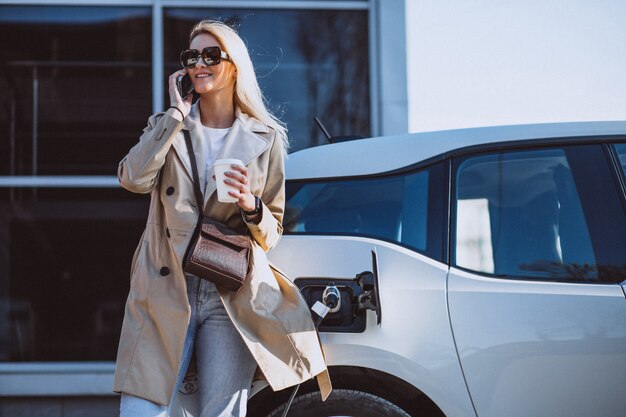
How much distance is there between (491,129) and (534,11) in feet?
9.88

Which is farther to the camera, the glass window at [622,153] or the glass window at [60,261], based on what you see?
the glass window at [60,261]

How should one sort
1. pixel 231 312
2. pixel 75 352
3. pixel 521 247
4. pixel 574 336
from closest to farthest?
pixel 231 312 < pixel 574 336 < pixel 521 247 < pixel 75 352

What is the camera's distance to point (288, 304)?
2180 mm

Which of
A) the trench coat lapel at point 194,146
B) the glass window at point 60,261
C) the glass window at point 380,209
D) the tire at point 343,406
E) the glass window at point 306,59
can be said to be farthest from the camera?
the glass window at point 306,59

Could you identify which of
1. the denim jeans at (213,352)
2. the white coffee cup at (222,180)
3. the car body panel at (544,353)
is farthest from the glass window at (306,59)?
the white coffee cup at (222,180)

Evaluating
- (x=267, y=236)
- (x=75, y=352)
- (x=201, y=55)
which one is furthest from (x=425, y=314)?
(x=75, y=352)

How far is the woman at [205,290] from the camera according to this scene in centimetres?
201

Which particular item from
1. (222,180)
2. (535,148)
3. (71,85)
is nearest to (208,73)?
(222,180)

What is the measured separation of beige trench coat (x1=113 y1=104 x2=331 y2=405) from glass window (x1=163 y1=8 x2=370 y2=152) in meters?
3.01

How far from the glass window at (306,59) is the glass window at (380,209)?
8.71 feet

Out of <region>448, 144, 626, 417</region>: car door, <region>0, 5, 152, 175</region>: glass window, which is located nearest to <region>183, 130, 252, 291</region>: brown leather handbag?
<region>448, 144, 626, 417</region>: car door

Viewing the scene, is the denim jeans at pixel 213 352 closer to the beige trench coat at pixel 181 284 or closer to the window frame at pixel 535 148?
the beige trench coat at pixel 181 284

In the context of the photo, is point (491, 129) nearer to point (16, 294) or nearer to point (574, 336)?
point (574, 336)

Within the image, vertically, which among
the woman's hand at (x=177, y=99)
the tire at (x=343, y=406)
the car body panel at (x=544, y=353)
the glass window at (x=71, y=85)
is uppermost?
the glass window at (x=71, y=85)
